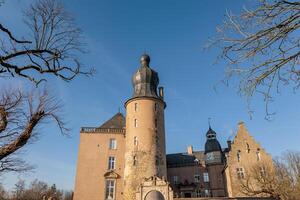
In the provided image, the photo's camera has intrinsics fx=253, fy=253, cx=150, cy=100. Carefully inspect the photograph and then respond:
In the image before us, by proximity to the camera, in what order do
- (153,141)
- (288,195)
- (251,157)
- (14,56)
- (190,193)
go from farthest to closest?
(190,193) < (251,157) < (153,141) < (288,195) < (14,56)

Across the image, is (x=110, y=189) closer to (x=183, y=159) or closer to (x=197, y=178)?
(x=197, y=178)

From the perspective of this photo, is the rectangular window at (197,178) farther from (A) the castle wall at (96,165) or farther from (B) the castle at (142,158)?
(A) the castle wall at (96,165)

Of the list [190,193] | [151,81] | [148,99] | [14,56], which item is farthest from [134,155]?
[14,56]

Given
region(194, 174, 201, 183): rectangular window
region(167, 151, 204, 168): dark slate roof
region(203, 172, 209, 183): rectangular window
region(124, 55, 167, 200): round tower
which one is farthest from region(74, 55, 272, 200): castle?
region(167, 151, 204, 168): dark slate roof

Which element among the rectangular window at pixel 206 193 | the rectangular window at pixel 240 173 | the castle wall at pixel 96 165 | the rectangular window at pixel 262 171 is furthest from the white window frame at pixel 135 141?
the rectangular window at pixel 262 171

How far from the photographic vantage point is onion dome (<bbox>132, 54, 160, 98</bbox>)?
31.5m

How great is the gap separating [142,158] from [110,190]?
5699mm

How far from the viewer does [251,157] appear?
30953 mm

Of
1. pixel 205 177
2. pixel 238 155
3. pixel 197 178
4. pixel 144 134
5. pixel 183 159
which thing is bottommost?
pixel 197 178

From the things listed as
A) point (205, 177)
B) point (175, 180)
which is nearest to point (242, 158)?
point (205, 177)

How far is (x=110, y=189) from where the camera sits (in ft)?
96.4

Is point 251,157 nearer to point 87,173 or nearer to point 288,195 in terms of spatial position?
point 288,195

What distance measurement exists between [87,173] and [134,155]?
→ 6.27m

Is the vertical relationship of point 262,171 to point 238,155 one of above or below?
below
